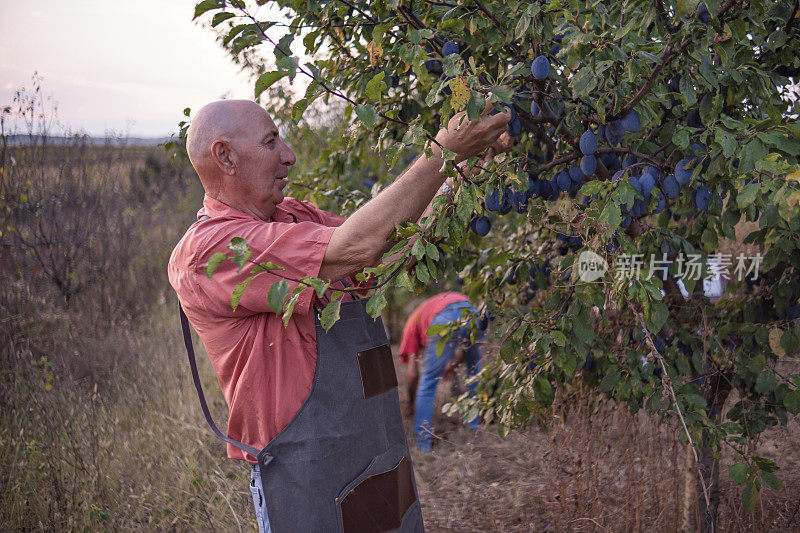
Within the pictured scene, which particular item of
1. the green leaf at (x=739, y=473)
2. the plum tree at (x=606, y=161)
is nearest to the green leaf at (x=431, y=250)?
the plum tree at (x=606, y=161)

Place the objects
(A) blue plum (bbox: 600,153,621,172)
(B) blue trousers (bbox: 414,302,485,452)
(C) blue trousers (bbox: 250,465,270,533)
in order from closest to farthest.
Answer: (C) blue trousers (bbox: 250,465,270,533) < (A) blue plum (bbox: 600,153,621,172) < (B) blue trousers (bbox: 414,302,485,452)

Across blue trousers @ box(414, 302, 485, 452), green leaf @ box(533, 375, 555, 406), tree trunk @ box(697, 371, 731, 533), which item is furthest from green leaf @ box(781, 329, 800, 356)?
blue trousers @ box(414, 302, 485, 452)

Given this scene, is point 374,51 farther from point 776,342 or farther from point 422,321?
point 422,321

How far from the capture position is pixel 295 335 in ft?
5.81

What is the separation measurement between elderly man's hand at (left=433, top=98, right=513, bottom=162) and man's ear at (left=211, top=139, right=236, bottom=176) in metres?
0.57

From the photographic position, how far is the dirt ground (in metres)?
2.74

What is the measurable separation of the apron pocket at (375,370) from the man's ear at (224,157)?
63 centimetres

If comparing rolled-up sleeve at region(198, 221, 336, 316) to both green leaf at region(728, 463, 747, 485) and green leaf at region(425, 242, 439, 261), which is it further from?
green leaf at region(728, 463, 747, 485)

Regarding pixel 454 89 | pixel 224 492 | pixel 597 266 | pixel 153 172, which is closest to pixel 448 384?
pixel 224 492

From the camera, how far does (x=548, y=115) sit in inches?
73.7

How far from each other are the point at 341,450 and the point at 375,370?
241 mm

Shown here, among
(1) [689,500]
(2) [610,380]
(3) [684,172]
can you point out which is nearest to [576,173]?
(3) [684,172]

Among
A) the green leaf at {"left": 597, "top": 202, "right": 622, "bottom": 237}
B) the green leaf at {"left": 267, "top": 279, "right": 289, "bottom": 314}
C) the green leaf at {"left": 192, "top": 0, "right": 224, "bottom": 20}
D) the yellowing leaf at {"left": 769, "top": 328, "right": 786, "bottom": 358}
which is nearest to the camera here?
the green leaf at {"left": 267, "top": 279, "right": 289, "bottom": 314}

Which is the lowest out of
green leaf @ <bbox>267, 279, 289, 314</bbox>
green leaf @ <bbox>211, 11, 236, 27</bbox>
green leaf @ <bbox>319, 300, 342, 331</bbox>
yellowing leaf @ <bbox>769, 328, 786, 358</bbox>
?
yellowing leaf @ <bbox>769, 328, 786, 358</bbox>
